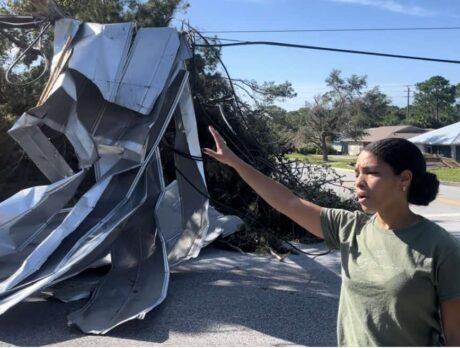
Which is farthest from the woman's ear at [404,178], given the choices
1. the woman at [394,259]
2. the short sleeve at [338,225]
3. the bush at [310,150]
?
the bush at [310,150]

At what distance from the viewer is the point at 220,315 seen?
5.20 m

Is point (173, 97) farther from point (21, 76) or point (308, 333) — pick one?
point (21, 76)

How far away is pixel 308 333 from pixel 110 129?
304cm

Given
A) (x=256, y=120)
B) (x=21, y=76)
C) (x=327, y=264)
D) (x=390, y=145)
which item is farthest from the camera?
(x=21, y=76)

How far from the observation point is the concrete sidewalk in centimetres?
454

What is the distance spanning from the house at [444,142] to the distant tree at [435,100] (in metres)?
38.9

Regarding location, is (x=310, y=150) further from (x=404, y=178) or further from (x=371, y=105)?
(x=404, y=178)

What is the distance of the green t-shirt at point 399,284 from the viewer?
5.27 ft

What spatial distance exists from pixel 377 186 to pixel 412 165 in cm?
14

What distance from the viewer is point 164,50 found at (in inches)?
230

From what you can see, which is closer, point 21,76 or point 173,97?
point 173,97

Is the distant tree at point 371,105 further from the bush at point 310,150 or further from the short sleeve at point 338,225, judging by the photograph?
the short sleeve at point 338,225

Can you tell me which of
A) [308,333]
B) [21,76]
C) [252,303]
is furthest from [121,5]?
[308,333]

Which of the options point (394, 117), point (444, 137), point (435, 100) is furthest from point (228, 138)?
point (435, 100)
